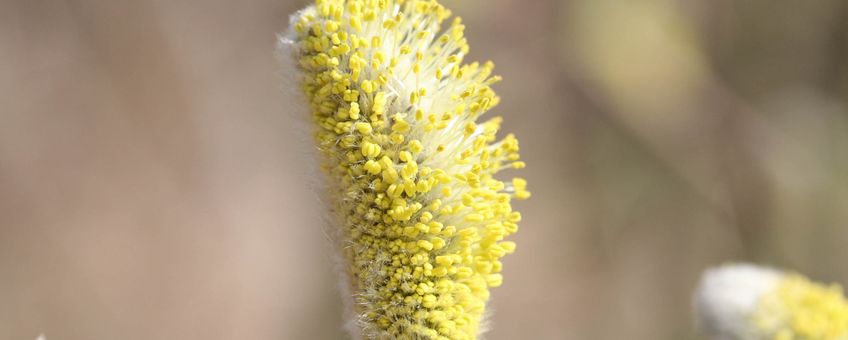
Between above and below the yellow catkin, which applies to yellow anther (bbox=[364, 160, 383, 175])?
below

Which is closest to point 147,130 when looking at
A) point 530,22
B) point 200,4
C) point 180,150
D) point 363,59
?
point 180,150

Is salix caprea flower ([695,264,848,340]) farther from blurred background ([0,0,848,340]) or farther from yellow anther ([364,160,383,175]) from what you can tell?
blurred background ([0,0,848,340])

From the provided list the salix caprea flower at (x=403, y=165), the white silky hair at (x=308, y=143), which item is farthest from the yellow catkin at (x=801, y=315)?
the white silky hair at (x=308, y=143)

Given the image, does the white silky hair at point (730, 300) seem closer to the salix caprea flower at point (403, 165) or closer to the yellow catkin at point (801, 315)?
the yellow catkin at point (801, 315)

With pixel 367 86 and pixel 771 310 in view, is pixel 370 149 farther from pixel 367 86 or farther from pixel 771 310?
pixel 771 310

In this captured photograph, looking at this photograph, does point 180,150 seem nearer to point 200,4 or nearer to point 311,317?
point 200,4

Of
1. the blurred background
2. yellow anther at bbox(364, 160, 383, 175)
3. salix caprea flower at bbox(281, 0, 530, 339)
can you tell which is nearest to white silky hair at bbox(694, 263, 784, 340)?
salix caprea flower at bbox(281, 0, 530, 339)
